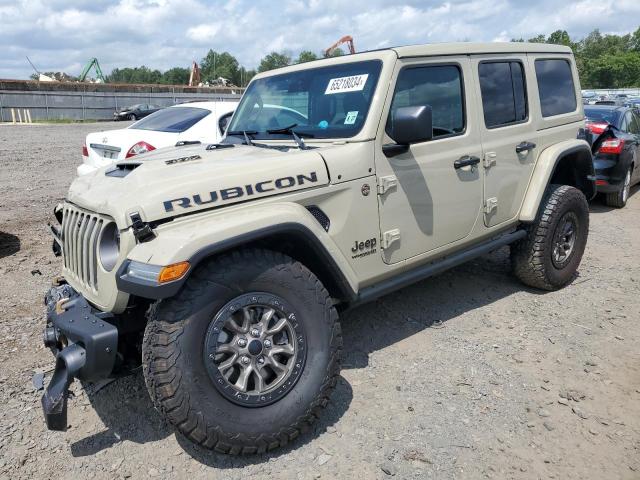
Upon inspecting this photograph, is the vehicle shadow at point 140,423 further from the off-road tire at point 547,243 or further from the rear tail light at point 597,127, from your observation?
the rear tail light at point 597,127

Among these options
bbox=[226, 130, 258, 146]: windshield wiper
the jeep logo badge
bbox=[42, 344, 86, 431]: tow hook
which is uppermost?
bbox=[226, 130, 258, 146]: windshield wiper

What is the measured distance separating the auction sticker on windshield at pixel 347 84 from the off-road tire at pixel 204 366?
1.27m

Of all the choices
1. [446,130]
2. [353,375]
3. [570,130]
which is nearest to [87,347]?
[353,375]

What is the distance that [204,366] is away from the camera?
256cm

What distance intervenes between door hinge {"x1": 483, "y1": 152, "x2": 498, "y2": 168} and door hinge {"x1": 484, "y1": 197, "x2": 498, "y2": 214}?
10.3 inches

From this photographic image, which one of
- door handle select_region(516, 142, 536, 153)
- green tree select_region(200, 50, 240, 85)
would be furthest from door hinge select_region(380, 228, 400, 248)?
green tree select_region(200, 50, 240, 85)

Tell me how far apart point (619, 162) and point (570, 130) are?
414cm

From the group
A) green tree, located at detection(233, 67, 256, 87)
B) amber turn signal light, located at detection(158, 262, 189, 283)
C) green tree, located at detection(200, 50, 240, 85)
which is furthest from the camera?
green tree, located at detection(200, 50, 240, 85)

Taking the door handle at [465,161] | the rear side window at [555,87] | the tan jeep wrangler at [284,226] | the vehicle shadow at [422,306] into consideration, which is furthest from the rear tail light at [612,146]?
the door handle at [465,161]

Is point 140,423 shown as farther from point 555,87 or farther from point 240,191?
point 555,87

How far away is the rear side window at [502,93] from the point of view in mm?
4060

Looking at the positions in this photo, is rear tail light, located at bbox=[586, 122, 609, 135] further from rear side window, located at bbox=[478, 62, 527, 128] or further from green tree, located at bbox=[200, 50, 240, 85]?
green tree, located at bbox=[200, 50, 240, 85]

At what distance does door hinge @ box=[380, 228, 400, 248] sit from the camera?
3348 millimetres

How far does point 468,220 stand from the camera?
396 centimetres
